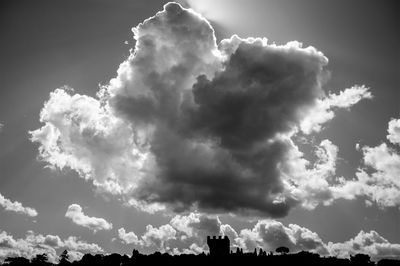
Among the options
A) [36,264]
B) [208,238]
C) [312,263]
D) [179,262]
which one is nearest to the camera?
[312,263]

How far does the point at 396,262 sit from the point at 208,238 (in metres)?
77.8

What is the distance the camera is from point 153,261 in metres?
194

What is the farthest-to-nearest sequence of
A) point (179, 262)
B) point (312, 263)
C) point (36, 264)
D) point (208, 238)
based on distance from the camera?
1. point (36, 264)
2. point (179, 262)
3. point (208, 238)
4. point (312, 263)

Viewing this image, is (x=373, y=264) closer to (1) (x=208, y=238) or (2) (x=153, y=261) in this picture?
(1) (x=208, y=238)

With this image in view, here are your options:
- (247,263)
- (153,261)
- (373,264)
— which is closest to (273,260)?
(247,263)

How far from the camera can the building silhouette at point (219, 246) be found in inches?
6629

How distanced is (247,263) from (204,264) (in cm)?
1920

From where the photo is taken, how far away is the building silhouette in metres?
168

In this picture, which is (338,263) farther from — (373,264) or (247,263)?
(247,263)

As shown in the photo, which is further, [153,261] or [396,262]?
[153,261]

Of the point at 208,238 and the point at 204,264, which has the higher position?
the point at 208,238

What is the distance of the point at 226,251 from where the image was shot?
553 ft

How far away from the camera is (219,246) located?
557 feet

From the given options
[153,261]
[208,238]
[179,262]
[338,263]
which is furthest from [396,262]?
[153,261]
